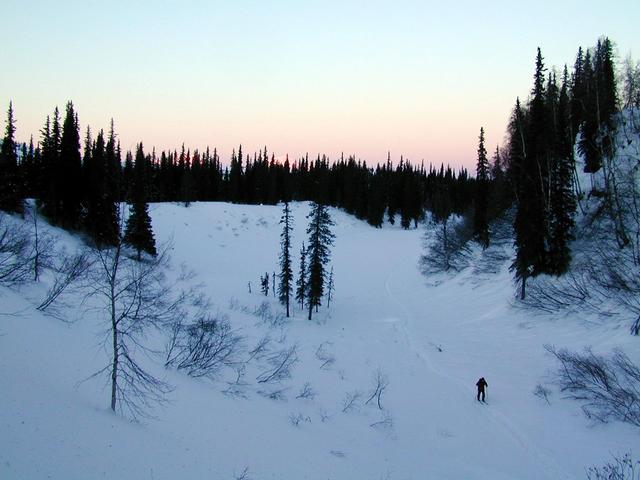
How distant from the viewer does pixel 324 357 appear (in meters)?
23.6

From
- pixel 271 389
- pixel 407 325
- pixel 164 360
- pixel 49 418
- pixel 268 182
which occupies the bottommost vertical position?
pixel 407 325

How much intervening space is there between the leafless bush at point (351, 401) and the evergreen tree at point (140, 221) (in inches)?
395

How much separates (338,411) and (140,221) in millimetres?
28339

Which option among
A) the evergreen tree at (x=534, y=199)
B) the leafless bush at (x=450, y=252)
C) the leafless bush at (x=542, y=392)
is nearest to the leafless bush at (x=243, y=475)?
the leafless bush at (x=542, y=392)

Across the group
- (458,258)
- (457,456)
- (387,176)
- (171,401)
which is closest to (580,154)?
(458,258)

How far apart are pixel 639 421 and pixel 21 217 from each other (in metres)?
44.7

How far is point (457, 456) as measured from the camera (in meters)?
13.3

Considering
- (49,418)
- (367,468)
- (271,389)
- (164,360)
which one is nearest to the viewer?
(49,418)

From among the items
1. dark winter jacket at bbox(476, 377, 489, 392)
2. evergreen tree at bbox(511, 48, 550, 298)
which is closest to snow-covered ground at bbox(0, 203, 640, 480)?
dark winter jacket at bbox(476, 377, 489, 392)

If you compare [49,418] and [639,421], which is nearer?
[49,418]

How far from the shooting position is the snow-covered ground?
795cm

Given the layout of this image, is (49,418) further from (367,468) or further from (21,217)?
(21,217)

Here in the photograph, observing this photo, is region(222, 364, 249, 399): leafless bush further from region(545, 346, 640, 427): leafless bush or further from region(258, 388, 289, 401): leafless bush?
region(545, 346, 640, 427): leafless bush

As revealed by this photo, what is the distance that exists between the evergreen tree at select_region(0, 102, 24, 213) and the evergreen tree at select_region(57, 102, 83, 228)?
355 centimetres
